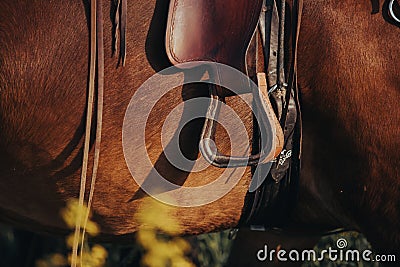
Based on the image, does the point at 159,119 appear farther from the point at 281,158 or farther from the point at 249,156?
the point at 281,158

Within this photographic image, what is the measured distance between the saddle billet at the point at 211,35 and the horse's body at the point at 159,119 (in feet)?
0.16

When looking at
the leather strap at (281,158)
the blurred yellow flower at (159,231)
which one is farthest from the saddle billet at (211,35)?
the blurred yellow flower at (159,231)

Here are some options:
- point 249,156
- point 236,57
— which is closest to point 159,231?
point 249,156

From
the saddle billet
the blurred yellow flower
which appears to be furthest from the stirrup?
the blurred yellow flower

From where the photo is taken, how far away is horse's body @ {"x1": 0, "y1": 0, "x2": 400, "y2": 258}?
7.36 ft

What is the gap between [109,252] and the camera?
427 cm

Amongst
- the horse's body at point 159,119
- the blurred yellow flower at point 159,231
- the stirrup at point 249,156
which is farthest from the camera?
the blurred yellow flower at point 159,231

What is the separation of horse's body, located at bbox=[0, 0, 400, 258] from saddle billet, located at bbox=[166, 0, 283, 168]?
49 millimetres

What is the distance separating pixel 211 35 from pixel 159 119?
11.6 inches

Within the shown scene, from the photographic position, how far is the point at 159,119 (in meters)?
2.41

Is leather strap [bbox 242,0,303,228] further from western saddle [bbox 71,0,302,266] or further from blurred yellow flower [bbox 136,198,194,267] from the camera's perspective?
blurred yellow flower [bbox 136,198,194,267]

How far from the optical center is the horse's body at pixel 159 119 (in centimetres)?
224

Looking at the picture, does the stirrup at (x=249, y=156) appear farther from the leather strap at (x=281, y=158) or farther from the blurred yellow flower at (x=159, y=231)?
the blurred yellow flower at (x=159, y=231)

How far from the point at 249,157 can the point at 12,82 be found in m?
0.76
